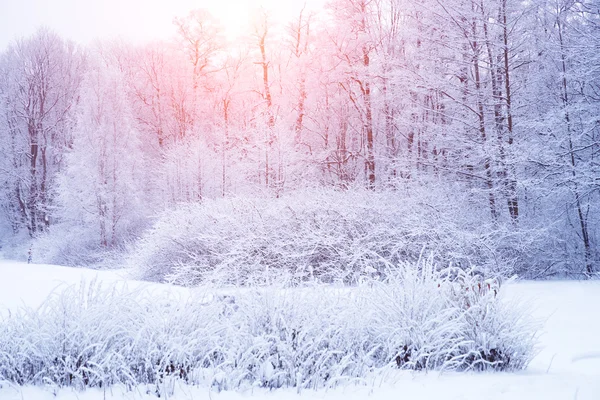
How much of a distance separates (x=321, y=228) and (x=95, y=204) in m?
12.5

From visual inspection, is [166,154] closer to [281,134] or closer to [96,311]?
[281,134]

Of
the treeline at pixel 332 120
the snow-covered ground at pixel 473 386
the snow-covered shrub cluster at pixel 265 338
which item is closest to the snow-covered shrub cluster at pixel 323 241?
the treeline at pixel 332 120

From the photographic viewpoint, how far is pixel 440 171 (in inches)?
421

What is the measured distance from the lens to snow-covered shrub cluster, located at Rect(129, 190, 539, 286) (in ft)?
25.0

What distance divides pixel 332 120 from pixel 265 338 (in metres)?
17.4

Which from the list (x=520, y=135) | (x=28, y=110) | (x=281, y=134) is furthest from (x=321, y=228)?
(x=28, y=110)

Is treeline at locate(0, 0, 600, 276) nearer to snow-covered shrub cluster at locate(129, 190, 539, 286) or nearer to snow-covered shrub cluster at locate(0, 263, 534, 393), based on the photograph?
snow-covered shrub cluster at locate(129, 190, 539, 286)

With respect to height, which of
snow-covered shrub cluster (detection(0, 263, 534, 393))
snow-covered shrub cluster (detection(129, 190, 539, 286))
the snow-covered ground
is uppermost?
snow-covered shrub cluster (detection(129, 190, 539, 286))

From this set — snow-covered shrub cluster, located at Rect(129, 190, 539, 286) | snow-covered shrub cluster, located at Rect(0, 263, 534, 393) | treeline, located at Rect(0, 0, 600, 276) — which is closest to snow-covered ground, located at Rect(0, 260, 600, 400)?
snow-covered shrub cluster, located at Rect(0, 263, 534, 393)

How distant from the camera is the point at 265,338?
3549 mm

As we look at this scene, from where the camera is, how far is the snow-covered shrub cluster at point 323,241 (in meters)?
7.63

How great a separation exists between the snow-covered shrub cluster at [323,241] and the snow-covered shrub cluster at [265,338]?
10.2ft

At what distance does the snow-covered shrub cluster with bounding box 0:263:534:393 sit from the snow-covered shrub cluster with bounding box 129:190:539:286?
3106mm

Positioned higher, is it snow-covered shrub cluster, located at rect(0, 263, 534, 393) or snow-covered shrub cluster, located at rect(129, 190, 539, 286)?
snow-covered shrub cluster, located at rect(129, 190, 539, 286)
